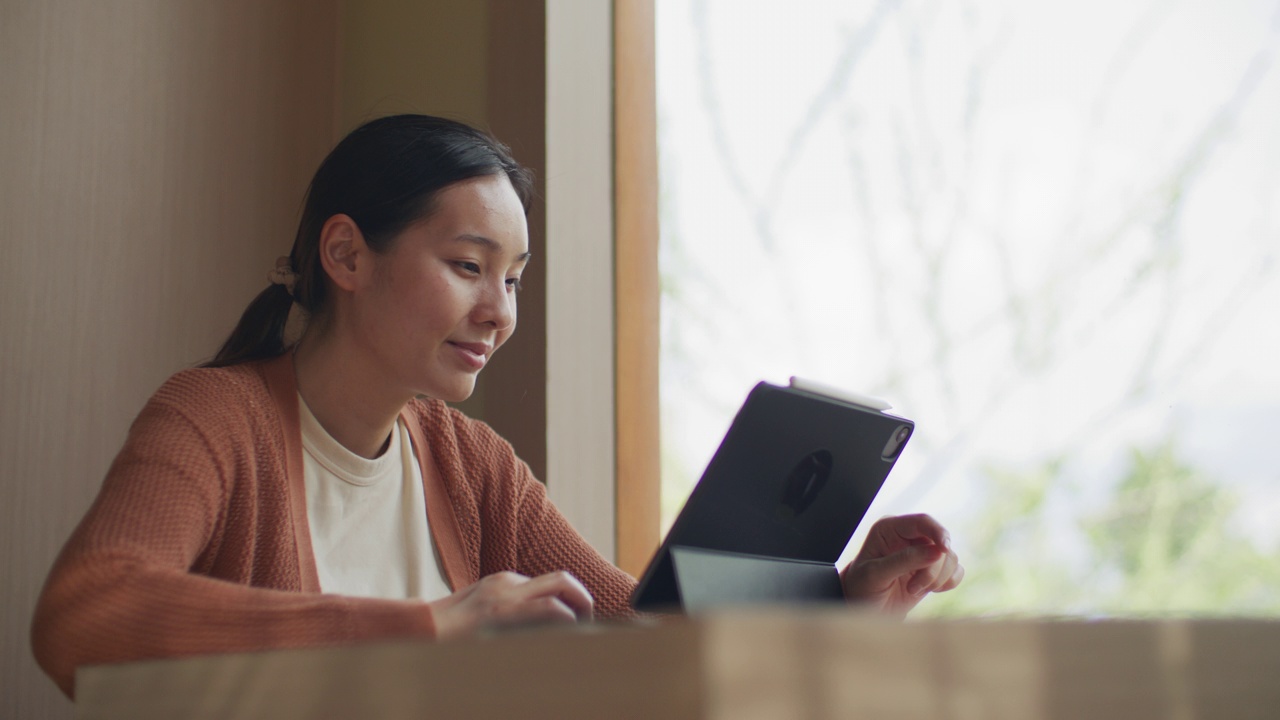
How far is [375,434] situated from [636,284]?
0.72m

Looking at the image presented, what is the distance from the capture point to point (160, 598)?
87 cm

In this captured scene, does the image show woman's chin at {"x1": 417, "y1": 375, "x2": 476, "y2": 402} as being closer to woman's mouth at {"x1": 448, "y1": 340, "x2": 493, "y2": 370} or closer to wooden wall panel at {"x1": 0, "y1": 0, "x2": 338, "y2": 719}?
woman's mouth at {"x1": 448, "y1": 340, "x2": 493, "y2": 370}

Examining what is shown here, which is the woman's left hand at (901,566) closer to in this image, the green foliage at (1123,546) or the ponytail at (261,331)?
the green foliage at (1123,546)

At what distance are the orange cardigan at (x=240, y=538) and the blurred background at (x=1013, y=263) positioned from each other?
0.57m

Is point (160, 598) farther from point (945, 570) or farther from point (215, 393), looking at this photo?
point (945, 570)

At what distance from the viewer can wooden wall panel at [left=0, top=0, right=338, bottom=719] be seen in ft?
4.93

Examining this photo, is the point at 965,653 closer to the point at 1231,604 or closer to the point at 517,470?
the point at 517,470

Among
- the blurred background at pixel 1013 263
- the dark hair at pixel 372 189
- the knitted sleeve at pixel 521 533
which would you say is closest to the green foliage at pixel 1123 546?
the blurred background at pixel 1013 263

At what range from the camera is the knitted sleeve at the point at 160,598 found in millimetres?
833

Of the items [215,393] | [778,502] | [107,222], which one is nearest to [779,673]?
[778,502]

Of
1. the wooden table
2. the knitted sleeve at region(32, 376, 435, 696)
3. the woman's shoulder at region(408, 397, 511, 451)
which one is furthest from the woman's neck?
the wooden table

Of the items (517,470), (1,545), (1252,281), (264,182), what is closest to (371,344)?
(517,470)

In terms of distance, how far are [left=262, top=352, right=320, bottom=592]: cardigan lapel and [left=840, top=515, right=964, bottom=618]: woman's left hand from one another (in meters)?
0.59

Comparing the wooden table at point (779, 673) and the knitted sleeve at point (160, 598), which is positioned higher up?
the wooden table at point (779, 673)
